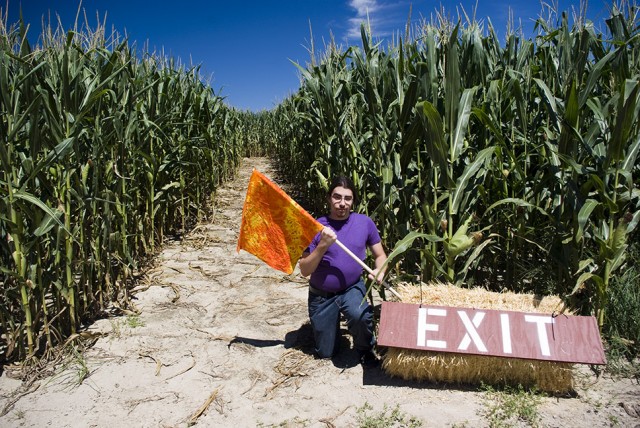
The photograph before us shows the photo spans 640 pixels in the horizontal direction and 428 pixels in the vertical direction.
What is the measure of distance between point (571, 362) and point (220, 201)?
7516 mm

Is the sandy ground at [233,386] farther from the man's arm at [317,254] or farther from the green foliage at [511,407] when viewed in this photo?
the man's arm at [317,254]

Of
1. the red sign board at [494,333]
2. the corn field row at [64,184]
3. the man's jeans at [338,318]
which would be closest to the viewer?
the red sign board at [494,333]

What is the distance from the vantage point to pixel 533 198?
351 cm

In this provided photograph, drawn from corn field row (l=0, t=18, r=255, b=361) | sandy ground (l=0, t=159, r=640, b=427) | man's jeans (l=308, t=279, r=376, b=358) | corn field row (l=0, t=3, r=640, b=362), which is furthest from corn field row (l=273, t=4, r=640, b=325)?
corn field row (l=0, t=18, r=255, b=361)

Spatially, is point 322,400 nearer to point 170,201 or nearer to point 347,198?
point 347,198

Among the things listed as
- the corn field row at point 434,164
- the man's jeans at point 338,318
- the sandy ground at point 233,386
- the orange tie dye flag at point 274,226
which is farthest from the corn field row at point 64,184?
the man's jeans at point 338,318

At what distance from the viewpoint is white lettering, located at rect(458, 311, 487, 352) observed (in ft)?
8.82

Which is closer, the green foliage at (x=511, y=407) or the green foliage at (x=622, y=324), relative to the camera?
the green foliage at (x=511, y=407)

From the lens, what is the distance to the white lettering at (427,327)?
2736 mm

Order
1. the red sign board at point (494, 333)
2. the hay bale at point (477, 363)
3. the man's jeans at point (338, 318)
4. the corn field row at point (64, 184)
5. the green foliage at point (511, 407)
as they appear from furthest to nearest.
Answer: the man's jeans at point (338, 318) < the corn field row at point (64, 184) < the hay bale at point (477, 363) < the red sign board at point (494, 333) < the green foliage at point (511, 407)

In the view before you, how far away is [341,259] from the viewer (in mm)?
3244

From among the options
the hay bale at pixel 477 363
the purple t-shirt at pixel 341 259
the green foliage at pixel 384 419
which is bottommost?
the green foliage at pixel 384 419

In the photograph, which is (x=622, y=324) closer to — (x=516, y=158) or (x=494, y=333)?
(x=494, y=333)

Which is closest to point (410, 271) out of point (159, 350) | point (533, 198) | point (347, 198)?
point (347, 198)
